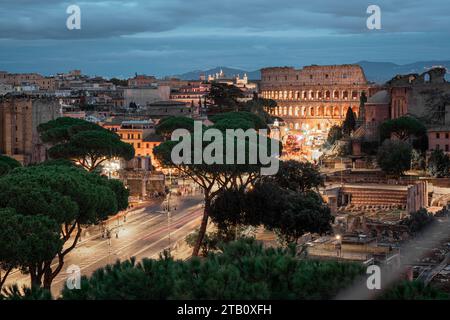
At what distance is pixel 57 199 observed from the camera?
18.9 m

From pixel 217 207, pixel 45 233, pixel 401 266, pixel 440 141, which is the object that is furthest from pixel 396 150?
pixel 45 233

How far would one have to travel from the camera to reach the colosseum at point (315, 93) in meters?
86.8

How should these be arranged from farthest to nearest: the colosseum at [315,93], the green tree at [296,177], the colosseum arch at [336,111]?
the colosseum at [315,93], the colosseum arch at [336,111], the green tree at [296,177]

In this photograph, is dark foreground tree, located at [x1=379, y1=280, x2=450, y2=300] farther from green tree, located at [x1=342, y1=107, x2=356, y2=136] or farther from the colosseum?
the colosseum

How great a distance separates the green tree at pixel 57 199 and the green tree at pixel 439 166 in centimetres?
2159

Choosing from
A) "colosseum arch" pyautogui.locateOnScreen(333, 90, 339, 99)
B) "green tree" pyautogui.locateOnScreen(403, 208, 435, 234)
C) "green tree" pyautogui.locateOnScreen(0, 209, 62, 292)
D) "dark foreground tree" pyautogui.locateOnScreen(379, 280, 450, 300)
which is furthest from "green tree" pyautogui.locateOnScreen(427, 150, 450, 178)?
"colosseum arch" pyautogui.locateOnScreen(333, 90, 339, 99)

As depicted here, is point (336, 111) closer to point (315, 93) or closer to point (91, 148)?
point (315, 93)

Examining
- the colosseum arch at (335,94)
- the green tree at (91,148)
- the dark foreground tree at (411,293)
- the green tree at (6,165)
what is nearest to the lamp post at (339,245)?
the dark foreground tree at (411,293)

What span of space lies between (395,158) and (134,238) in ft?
49.6

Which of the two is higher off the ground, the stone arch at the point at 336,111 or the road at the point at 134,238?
the stone arch at the point at 336,111

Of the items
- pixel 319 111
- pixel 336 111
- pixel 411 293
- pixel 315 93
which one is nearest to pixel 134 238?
pixel 411 293

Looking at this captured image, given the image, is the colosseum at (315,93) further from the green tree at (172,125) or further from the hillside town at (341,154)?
the green tree at (172,125)
